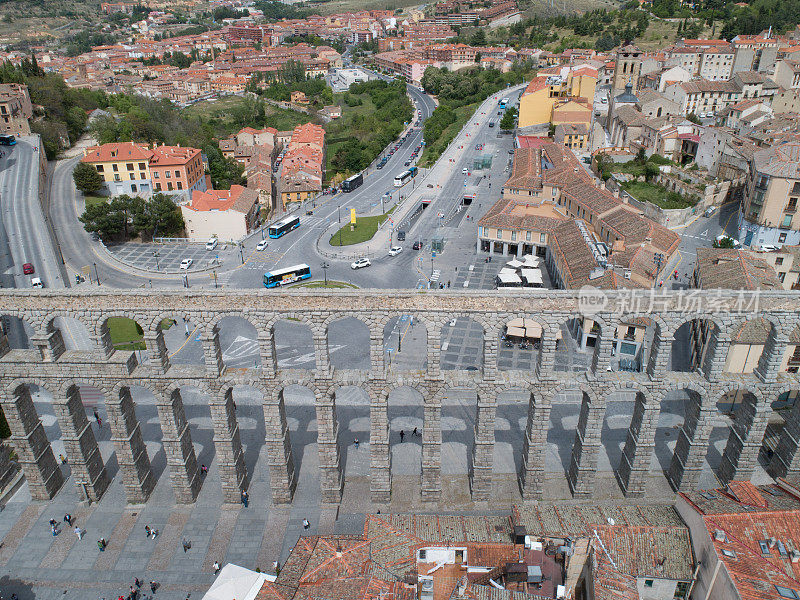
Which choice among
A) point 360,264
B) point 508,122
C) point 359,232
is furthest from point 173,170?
point 508,122

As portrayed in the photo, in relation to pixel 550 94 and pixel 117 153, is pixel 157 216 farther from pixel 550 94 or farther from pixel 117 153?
pixel 550 94

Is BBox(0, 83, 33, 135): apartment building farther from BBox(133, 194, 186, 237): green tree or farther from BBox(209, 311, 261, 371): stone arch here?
BBox(209, 311, 261, 371): stone arch

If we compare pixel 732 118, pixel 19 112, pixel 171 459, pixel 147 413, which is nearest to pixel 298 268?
pixel 147 413

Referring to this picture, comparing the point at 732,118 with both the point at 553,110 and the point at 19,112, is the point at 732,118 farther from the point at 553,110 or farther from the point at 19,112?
the point at 19,112

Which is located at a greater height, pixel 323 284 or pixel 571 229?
pixel 571 229

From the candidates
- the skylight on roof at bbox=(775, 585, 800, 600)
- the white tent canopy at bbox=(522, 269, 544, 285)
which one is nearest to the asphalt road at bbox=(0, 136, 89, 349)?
the white tent canopy at bbox=(522, 269, 544, 285)

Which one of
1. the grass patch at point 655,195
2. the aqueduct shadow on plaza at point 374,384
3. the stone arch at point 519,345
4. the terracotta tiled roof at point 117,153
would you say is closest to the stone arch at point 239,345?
the aqueduct shadow on plaza at point 374,384

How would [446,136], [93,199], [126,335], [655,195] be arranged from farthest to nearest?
[446,136] < [93,199] < [655,195] < [126,335]
